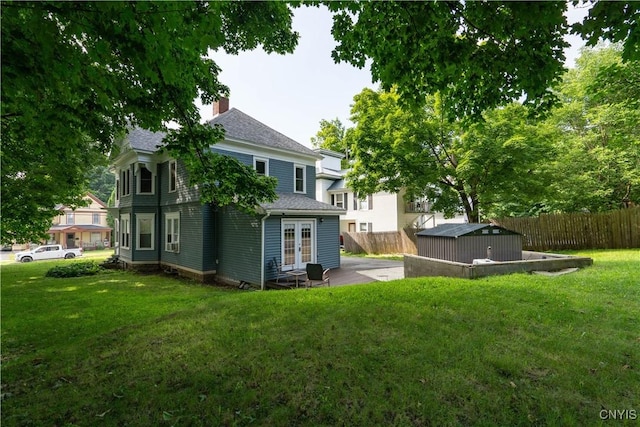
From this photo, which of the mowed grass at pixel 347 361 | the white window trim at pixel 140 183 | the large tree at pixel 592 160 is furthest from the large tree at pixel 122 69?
the large tree at pixel 592 160

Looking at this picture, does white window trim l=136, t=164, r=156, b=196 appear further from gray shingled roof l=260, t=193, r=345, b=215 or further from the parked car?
the parked car

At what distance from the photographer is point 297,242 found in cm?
1240

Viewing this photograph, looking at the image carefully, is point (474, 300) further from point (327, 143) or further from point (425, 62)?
point (327, 143)

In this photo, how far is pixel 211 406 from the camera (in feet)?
9.66

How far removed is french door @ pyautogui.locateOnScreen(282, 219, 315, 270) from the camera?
39.3ft

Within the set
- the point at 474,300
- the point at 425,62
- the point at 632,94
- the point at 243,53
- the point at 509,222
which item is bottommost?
the point at 474,300

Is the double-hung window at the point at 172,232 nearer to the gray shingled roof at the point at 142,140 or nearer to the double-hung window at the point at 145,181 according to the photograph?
the double-hung window at the point at 145,181

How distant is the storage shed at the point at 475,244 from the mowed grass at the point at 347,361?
2.91m

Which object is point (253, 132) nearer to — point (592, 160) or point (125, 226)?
point (125, 226)

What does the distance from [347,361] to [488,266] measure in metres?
6.24

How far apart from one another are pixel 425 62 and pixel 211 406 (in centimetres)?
494

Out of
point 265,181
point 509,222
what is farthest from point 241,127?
point 509,222

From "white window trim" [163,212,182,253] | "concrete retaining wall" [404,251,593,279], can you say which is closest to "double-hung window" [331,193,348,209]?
"white window trim" [163,212,182,253]

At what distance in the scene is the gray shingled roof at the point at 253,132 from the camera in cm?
1432
